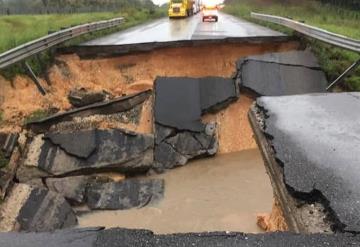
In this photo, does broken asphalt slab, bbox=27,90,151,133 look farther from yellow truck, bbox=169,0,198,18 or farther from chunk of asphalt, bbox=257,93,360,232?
yellow truck, bbox=169,0,198,18

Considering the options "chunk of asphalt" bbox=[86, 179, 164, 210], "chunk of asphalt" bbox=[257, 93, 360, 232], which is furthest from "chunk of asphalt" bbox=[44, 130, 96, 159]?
"chunk of asphalt" bbox=[257, 93, 360, 232]

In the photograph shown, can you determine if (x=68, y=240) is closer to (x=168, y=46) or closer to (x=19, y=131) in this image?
(x=19, y=131)

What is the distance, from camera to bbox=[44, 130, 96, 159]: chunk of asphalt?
10070 millimetres

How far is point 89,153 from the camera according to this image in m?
10.1

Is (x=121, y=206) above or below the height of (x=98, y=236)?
below


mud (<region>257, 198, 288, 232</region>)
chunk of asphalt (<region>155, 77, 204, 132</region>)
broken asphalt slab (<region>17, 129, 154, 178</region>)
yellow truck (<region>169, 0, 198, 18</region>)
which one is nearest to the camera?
mud (<region>257, 198, 288, 232</region>)

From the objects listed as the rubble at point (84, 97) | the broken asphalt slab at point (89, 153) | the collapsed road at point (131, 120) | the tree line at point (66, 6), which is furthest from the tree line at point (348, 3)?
the broken asphalt slab at point (89, 153)

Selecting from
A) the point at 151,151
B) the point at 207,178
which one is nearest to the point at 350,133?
the point at 207,178

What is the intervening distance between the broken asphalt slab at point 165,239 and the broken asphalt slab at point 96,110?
717 cm

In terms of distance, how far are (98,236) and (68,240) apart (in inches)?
9.2

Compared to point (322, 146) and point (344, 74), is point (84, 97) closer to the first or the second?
point (344, 74)

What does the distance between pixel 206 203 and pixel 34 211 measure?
3.29 m

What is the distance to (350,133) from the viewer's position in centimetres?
568

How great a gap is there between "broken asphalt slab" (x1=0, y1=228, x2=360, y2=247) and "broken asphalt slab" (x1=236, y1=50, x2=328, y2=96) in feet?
27.3
